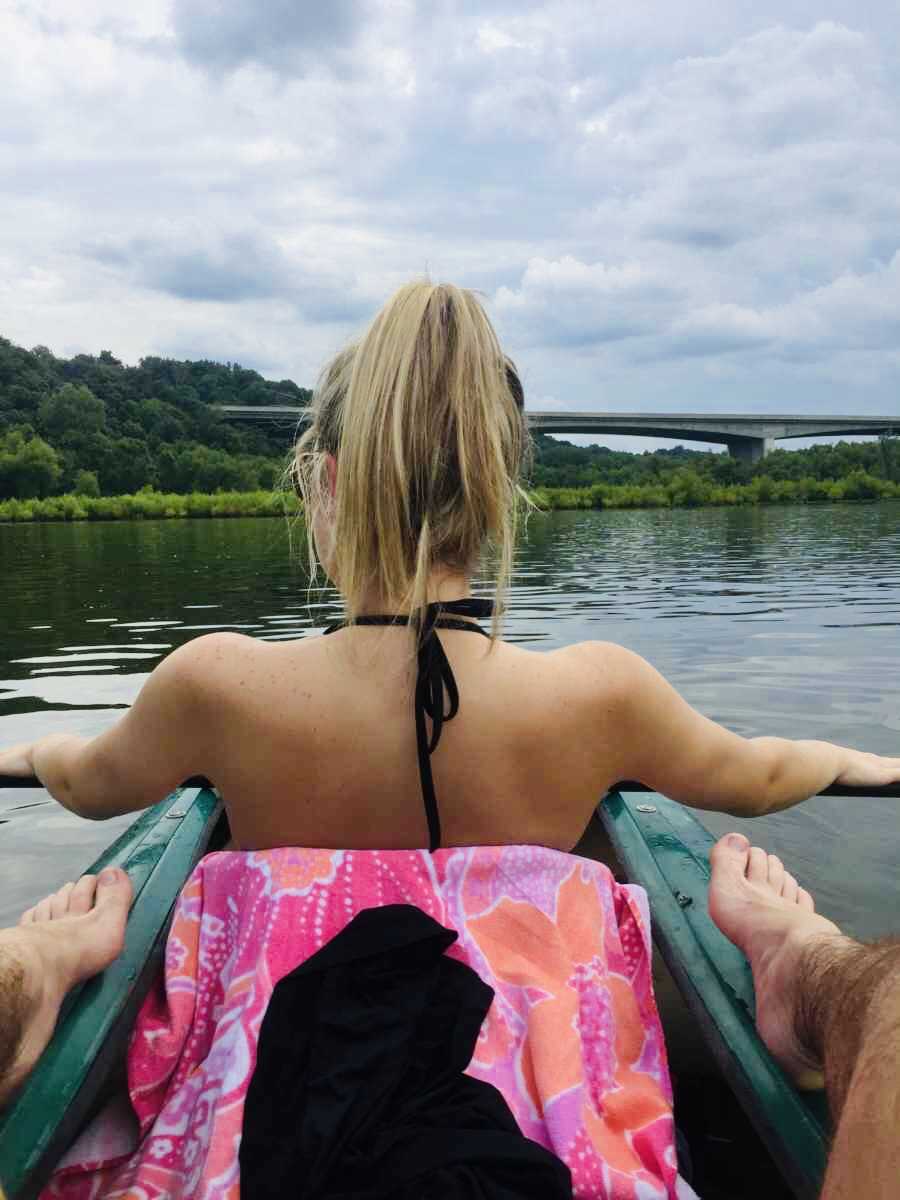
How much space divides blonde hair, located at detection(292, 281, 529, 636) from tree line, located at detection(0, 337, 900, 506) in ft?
149

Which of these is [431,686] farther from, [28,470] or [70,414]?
[70,414]

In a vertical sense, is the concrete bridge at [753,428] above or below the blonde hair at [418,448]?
above

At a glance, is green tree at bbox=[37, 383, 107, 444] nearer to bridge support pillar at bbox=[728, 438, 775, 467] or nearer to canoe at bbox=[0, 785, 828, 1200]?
bridge support pillar at bbox=[728, 438, 775, 467]

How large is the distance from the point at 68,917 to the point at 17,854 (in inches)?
93.7

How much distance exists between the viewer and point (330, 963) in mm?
1306

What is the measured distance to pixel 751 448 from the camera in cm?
5369

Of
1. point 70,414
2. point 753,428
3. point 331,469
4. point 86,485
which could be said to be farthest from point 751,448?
point 331,469

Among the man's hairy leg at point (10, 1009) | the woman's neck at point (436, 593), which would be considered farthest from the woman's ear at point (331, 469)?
the man's hairy leg at point (10, 1009)

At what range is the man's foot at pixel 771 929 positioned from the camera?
146 cm

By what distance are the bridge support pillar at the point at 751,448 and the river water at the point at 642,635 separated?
3381 centimetres

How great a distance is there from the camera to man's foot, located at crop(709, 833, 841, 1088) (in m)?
1.46

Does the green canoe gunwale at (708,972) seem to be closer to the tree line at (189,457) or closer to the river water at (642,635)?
the river water at (642,635)

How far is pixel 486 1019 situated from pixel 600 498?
49241 mm

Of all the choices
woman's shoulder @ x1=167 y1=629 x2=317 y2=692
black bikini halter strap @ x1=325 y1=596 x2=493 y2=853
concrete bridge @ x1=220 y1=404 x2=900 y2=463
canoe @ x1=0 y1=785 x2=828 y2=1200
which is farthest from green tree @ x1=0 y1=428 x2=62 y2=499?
black bikini halter strap @ x1=325 y1=596 x2=493 y2=853
